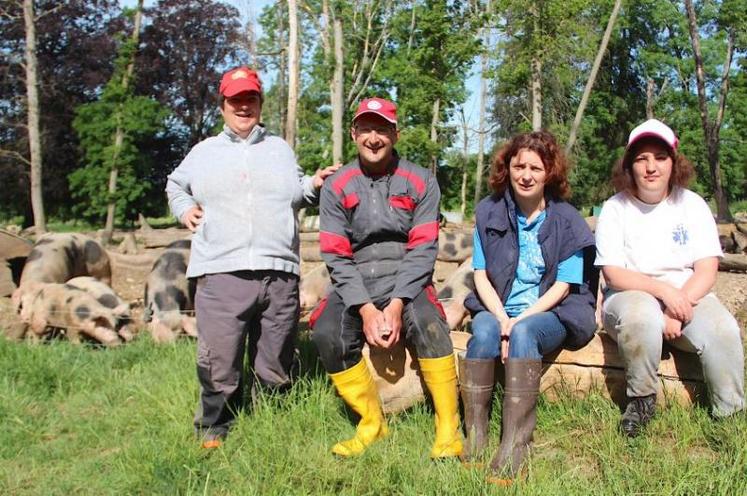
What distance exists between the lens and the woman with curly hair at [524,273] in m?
3.53

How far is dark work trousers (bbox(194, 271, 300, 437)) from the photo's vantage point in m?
3.95

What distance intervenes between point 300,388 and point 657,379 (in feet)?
6.36

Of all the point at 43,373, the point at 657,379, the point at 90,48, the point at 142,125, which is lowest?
the point at 43,373

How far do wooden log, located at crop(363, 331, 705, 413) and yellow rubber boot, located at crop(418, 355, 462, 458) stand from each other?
392mm

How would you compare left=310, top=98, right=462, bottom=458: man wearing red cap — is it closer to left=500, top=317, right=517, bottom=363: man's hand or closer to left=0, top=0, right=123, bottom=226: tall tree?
left=500, top=317, right=517, bottom=363: man's hand

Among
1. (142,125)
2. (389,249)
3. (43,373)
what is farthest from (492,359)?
(142,125)

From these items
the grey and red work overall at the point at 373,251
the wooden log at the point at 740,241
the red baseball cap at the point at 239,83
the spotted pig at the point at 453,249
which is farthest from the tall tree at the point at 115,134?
the grey and red work overall at the point at 373,251

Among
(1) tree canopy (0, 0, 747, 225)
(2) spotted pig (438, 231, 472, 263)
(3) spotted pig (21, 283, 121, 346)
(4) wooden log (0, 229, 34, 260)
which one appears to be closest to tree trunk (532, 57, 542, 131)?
(1) tree canopy (0, 0, 747, 225)

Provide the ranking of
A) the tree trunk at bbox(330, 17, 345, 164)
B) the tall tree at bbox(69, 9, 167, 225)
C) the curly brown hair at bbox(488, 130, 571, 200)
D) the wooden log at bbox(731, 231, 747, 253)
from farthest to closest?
the tree trunk at bbox(330, 17, 345, 164) < the tall tree at bbox(69, 9, 167, 225) < the wooden log at bbox(731, 231, 747, 253) < the curly brown hair at bbox(488, 130, 571, 200)

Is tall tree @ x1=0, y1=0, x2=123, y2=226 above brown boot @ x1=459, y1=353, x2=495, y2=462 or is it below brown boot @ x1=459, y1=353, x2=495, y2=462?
above

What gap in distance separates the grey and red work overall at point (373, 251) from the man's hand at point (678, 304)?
107cm

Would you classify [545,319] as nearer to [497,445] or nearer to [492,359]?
[492,359]

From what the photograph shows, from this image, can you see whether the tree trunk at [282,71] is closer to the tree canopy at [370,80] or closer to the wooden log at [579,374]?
the tree canopy at [370,80]

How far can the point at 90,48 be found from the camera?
2523 cm
